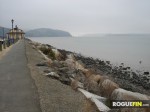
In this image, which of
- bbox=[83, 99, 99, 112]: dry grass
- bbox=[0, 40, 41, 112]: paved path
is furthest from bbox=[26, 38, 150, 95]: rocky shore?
bbox=[83, 99, 99, 112]: dry grass

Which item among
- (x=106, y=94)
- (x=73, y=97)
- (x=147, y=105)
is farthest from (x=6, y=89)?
(x=147, y=105)

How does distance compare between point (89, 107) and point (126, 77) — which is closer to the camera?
point (89, 107)

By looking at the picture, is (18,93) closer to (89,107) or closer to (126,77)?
(89,107)

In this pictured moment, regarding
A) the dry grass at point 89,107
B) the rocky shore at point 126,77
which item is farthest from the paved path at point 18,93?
the rocky shore at point 126,77

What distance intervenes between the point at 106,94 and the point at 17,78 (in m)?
4.47

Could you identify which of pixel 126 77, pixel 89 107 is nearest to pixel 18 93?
pixel 89 107

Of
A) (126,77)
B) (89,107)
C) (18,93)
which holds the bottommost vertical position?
(126,77)

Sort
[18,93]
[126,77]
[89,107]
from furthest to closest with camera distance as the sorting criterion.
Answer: [126,77] < [18,93] < [89,107]

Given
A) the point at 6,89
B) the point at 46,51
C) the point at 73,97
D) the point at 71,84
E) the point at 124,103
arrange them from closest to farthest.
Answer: the point at 124,103
the point at 73,97
the point at 6,89
the point at 71,84
the point at 46,51

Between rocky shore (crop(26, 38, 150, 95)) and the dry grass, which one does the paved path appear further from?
rocky shore (crop(26, 38, 150, 95))

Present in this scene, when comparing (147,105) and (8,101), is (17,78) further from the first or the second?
(147,105)

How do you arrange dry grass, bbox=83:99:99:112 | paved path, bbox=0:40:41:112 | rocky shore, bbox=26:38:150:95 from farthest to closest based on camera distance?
rocky shore, bbox=26:38:150:95, dry grass, bbox=83:99:99:112, paved path, bbox=0:40:41:112

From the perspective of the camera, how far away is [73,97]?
1020 centimetres

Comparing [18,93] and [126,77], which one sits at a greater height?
[18,93]
